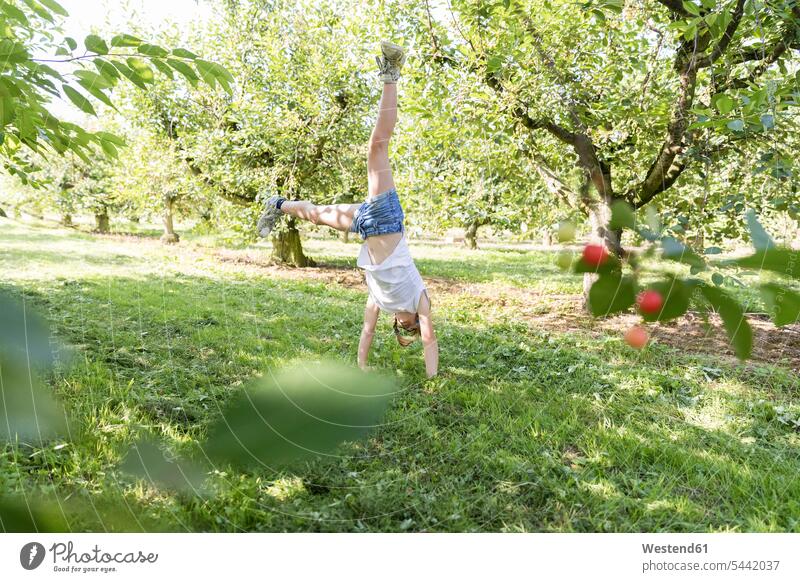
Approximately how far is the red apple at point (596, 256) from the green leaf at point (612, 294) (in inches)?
0.8

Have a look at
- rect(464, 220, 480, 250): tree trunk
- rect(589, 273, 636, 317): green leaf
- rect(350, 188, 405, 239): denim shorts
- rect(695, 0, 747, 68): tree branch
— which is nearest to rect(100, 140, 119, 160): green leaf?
rect(350, 188, 405, 239): denim shorts

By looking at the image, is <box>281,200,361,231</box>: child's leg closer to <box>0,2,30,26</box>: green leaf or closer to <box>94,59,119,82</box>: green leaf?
<box>94,59,119,82</box>: green leaf

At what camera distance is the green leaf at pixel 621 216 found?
0.53 m

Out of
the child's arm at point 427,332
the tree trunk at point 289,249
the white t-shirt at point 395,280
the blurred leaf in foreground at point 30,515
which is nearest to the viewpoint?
the blurred leaf in foreground at point 30,515

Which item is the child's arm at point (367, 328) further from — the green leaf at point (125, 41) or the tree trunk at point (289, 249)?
the tree trunk at point (289, 249)

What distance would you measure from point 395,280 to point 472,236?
0.72m

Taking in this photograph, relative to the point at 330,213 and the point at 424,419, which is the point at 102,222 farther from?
the point at 424,419

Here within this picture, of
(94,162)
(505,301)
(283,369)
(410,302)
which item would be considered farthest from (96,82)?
(505,301)

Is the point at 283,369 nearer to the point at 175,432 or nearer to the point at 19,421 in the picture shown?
the point at 175,432

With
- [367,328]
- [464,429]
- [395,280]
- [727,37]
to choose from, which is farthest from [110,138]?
[727,37]

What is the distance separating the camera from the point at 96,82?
90cm

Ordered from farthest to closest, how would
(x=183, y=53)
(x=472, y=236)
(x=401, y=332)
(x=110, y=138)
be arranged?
(x=472, y=236) → (x=401, y=332) → (x=110, y=138) → (x=183, y=53)

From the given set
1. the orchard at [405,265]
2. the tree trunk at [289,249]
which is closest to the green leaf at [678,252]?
the orchard at [405,265]

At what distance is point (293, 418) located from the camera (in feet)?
3.59
